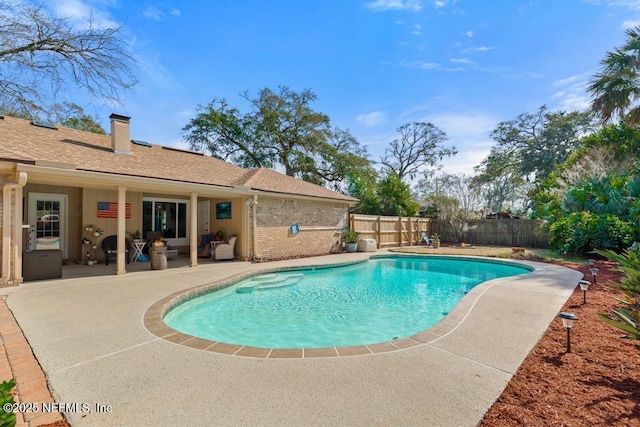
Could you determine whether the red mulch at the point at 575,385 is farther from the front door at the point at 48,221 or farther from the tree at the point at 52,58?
the front door at the point at 48,221

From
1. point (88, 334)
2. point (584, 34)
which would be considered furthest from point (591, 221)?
point (88, 334)

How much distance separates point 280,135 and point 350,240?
1414 centimetres

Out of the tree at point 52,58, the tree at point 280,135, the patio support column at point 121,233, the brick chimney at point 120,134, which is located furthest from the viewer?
the tree at point 280,135

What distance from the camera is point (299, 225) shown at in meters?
13.6

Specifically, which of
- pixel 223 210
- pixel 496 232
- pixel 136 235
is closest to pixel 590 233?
pixel 496 232

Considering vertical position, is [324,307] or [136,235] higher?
[136,235]

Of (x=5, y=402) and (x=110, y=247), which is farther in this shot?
(x=110, y=247)

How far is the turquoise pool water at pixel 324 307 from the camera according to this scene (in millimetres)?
5145

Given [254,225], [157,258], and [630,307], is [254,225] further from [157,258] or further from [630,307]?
[630,307]

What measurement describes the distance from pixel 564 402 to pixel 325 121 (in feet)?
83.2

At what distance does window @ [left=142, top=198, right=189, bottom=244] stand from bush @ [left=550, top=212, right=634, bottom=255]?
16545 millimetres

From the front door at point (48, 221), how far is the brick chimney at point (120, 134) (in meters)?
2.61

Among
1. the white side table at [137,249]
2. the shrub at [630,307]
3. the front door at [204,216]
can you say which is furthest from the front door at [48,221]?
the shrub at [630,307]

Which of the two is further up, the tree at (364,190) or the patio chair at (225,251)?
the tree at (364,190)
